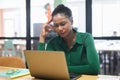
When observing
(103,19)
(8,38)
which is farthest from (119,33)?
(8,38)

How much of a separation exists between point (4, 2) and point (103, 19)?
1947 mm

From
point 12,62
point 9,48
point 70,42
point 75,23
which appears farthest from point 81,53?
point 9,48

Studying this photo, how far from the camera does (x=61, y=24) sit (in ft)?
5.50

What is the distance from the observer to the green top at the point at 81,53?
1522mm

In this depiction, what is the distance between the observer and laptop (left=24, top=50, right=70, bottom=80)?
3.95 feet

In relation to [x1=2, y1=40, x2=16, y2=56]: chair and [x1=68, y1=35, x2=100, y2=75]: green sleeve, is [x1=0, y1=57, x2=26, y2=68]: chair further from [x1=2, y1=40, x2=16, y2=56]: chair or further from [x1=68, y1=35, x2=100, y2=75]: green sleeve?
[x1=2, y1=40, x2=16, y2=56]: chair

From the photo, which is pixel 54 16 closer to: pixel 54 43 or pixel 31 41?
pixel 54 43

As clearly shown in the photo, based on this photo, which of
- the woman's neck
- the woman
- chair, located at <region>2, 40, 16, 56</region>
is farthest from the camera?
chair, located at <region>2, 40, 16, 56</region>

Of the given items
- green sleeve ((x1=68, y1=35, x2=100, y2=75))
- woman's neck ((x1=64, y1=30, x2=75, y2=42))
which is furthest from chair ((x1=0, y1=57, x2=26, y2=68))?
green sleeve ((x1=68, y1=35, x2=100, y2=75))

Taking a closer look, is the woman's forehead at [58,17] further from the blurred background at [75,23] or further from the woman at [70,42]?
the blurred background at [75,23]

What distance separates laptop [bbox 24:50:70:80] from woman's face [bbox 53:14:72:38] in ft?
1.46

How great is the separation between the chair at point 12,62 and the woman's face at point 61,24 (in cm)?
58

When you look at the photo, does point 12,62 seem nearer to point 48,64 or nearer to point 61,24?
point 61,24

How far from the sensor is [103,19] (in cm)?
319
